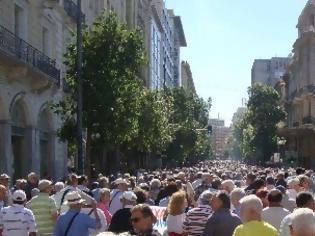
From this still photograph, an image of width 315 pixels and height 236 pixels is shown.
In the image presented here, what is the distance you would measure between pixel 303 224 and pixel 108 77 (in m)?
21.2

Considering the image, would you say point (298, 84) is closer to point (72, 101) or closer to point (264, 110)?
point (264, 110)

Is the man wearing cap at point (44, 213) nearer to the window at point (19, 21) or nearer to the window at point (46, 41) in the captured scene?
the window at point (19, 21)

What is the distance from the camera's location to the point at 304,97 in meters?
78.7

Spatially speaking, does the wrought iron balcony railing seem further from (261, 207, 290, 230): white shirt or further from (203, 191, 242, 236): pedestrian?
(203, 191, 242, 236): pedestrian

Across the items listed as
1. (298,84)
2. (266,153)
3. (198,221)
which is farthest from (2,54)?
(266,153)

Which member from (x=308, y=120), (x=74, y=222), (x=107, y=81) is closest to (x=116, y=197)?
(x=74, y=222)

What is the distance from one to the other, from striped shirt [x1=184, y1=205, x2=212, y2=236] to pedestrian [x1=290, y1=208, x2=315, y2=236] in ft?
13.3

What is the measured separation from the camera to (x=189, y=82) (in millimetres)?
188125

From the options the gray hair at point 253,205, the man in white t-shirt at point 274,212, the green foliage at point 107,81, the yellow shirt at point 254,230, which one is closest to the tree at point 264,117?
the green foliage at point 107,81

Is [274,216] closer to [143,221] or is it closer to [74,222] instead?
[74,222]

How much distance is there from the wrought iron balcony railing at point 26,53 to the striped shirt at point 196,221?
13865 millimetres

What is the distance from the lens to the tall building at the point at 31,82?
79.6 feet

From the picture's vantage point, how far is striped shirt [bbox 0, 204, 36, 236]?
34.3 ft

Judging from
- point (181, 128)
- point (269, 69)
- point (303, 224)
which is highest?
point (269, 69)
